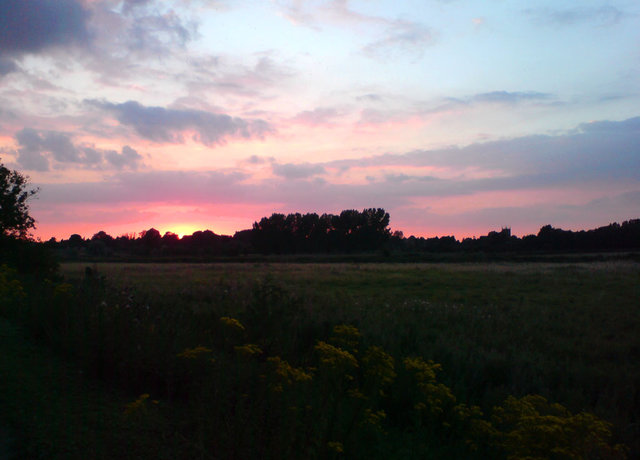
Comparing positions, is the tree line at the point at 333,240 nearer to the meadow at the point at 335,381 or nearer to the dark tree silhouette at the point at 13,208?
the dark tree silhouette at the point at 13,208

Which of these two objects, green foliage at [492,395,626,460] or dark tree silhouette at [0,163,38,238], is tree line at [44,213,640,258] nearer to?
dark tree silhouette at [0,163,38,238]

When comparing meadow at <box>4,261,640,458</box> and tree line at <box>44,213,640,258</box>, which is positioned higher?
tree line at <box>44,213,640,258</box>

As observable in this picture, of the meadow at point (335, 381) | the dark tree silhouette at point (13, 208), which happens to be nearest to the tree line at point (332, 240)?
the dark tree silhouette at point (13, 208)

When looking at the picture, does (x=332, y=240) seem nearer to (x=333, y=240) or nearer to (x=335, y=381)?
(x=333, y=240)

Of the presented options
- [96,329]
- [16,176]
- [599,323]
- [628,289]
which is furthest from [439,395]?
[628,289]

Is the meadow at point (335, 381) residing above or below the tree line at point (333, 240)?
below

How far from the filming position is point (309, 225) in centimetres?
12394

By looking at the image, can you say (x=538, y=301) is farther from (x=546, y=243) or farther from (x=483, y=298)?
(x=546, y=243)

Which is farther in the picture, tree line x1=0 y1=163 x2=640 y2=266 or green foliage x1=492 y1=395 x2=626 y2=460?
tree line x1=0 y1=163 x2=640 y2=266

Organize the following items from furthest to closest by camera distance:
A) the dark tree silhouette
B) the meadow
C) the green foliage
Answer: the dark tree silhouette, the green foliage, the meadow

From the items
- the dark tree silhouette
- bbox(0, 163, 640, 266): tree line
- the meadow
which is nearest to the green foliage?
the meadow

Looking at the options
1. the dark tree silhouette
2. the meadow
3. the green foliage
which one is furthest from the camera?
the dark tree silhouette

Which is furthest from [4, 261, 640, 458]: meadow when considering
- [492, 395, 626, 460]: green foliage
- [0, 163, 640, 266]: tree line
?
[0, 163, 640, 266]: tree line

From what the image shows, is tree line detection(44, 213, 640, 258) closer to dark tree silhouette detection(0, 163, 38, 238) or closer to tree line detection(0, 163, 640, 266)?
tree line detection(0, 163, 640, 266)
